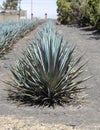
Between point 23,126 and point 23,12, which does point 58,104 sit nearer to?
point 23,126

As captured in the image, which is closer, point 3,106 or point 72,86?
point 3,106

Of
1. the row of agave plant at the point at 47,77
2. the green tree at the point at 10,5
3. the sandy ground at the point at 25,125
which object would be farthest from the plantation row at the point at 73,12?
the sandy ground at the point at 25,125

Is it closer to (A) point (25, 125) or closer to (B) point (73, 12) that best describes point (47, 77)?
(A) point (25, 125)

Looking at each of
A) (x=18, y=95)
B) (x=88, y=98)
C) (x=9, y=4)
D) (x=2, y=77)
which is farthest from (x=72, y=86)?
(x=9, y=4)

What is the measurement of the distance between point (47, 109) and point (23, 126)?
1.28m

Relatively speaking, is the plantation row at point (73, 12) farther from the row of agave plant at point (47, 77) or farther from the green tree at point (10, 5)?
the row of agave plant at point (47, 77)

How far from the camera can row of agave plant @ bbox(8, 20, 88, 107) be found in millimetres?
7984

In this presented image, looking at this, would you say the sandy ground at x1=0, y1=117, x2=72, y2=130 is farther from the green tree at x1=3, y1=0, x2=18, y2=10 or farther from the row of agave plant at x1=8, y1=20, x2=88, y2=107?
the green tree at x1=3, y1=0, x2=18, y2=10

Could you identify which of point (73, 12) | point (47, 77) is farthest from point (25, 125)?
point (73, 12)

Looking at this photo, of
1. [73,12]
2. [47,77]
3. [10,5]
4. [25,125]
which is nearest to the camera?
[25,125]

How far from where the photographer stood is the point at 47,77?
315 inches

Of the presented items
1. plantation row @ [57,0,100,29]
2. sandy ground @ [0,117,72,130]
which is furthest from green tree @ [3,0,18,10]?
sandy ground @ [0,117,72,130]

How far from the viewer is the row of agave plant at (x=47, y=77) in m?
7.98

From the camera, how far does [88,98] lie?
336 inches
